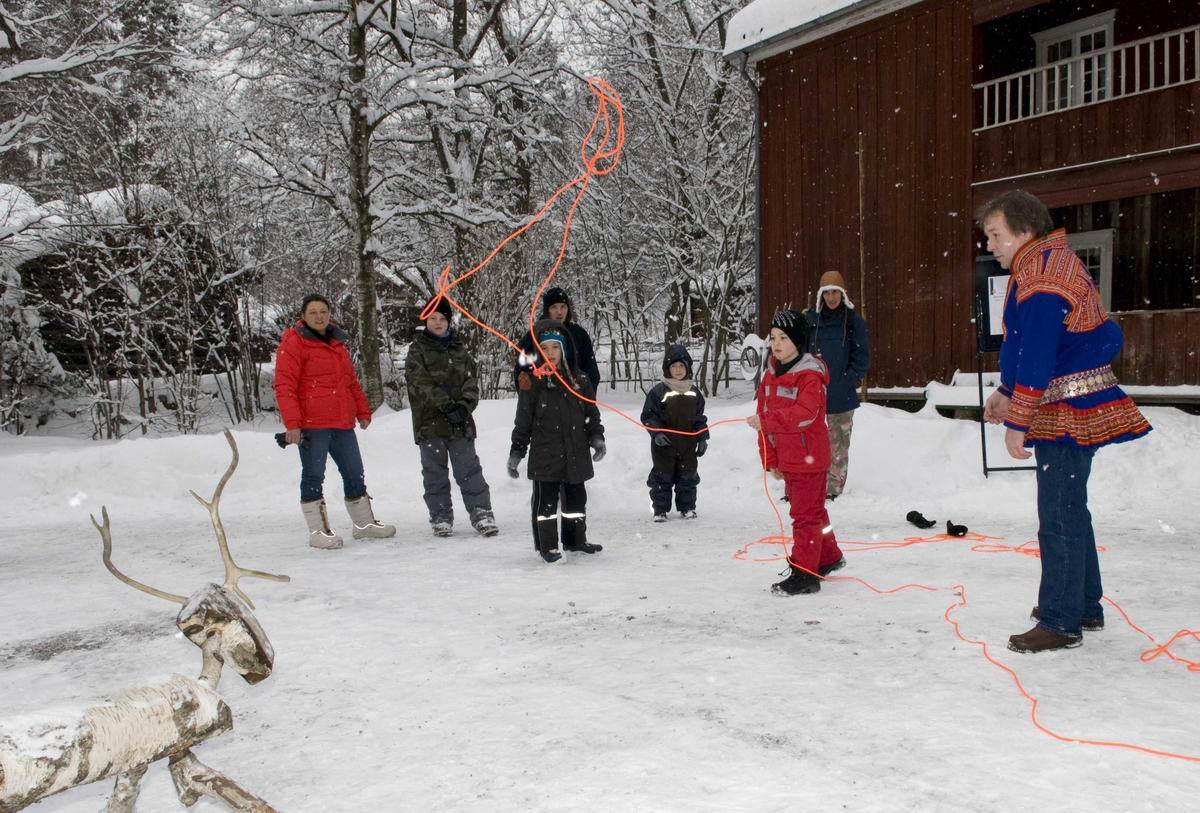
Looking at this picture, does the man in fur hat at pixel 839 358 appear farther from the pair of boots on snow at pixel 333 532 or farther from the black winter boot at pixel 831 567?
the pair of boots on snow at pixel 333 532

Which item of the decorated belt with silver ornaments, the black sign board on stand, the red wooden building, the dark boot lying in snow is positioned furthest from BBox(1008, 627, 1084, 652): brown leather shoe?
the red wooden building

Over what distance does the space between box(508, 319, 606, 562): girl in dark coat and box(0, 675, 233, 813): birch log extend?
3.32m

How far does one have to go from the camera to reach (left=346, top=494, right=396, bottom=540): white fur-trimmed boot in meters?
6.49

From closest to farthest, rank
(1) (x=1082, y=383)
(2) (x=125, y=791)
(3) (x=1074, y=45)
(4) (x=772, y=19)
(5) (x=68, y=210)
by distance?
(2) (x=125, y=791), (1) (x=1082, y=383), (3) (x=1074, y=45), (4) (x=772, y=19), (5) (x=68, y=210)

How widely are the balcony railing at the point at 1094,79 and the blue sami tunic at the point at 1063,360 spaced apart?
885 centimetres

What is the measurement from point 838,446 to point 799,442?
2.73m

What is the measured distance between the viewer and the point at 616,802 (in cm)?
226

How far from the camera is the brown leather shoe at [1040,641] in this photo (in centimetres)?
330

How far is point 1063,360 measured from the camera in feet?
11.0

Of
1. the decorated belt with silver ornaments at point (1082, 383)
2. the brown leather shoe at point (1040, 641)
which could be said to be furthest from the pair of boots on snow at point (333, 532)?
the decorated belt with silver ornaments at point (1082, 383)

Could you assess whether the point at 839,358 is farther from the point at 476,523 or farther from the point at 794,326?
the point at 476,523

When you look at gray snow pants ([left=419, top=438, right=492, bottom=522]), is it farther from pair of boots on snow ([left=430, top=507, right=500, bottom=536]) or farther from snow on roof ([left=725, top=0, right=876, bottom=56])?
snow on roof ([left=725, top=0, right=876, bottom=56])

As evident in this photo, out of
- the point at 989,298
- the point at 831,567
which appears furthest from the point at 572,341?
the point at 989,298

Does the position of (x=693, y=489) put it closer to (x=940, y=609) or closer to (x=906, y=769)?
(x=940, y=609)
